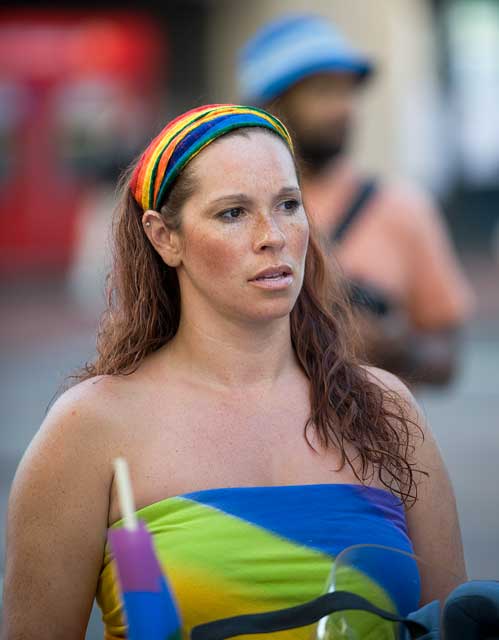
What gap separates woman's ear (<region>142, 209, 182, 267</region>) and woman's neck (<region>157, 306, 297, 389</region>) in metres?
0.14

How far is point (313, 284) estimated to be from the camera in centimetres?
295

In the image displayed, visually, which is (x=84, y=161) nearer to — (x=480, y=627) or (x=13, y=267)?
(x=13, y=267)

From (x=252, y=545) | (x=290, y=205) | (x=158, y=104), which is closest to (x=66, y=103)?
(x=158, y=104)

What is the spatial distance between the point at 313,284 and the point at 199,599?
2.87 feet

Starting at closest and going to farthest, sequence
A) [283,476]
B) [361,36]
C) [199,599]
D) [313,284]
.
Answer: [199,599]
[283,476]
[313,284]
[361,36]

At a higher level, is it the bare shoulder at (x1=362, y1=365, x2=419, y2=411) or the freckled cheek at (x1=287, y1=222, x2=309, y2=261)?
the freckled cheek at (x1=287, y1=222, x2=309, y2=261)

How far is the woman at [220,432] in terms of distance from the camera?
8.04 ft

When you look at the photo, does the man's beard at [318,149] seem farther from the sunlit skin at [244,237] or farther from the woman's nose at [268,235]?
the woman's nose at [268,235]

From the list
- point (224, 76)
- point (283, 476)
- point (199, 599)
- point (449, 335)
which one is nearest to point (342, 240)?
point (449, 335)

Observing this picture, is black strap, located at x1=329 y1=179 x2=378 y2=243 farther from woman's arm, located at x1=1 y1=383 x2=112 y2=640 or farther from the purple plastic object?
the purple plastic object

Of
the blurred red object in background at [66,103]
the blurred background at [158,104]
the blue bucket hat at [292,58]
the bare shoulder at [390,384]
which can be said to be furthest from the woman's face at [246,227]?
the blurred red object in background at [66,103]

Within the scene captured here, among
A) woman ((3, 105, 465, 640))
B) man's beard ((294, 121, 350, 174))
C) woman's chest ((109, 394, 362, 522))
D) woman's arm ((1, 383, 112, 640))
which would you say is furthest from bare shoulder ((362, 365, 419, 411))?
man's beard ((294, 121, 350, 174))

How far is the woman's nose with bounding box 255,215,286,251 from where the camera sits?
2.56 metres

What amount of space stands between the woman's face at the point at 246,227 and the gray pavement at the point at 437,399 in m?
0.71
